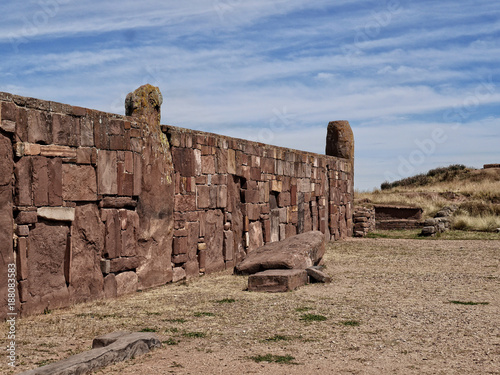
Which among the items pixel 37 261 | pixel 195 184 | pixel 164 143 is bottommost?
pixel 37 261

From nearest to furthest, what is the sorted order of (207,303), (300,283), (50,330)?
(50,330), (207,303), (300,283)

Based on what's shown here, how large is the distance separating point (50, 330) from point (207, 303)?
247cm

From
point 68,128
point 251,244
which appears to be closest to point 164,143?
point 68,128

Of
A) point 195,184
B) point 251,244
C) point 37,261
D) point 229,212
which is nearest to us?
point 37,261

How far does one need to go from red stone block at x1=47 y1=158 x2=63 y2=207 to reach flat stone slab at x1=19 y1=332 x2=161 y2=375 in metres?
2.68

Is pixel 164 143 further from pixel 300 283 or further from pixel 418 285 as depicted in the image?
pixel 418 285

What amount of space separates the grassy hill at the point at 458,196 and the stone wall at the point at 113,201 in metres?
12.7

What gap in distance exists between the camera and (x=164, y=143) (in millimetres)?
10484

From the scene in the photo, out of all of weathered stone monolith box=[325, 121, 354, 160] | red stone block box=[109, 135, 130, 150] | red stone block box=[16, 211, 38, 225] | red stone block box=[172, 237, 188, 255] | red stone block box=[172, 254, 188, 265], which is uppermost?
weathered stone monolith box=[325, 121, 354, 160]

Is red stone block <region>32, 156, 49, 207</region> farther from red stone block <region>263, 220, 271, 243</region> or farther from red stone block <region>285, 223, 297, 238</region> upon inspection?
red stone block <region>285, 223, 297, 238</region>

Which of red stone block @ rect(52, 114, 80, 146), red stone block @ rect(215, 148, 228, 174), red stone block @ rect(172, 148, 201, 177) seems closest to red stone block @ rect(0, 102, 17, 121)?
red stone block @ rect(52, 114, 80, 146)

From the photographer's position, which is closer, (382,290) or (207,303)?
(207,303)

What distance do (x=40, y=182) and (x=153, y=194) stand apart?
256 centimetres

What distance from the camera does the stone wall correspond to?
752cm
